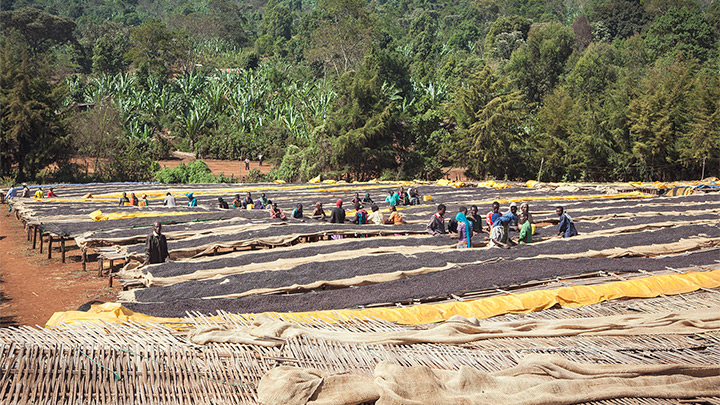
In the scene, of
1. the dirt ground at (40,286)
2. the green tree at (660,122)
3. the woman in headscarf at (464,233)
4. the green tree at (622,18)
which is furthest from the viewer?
the green tree at (622,18)

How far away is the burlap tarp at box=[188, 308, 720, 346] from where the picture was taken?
4.84m

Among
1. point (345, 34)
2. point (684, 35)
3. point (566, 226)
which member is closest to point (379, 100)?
point (345, 34)

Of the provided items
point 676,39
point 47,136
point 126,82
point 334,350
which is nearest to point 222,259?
point 334,350

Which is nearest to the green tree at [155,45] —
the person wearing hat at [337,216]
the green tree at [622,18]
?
the person wearing hat at [337,216]

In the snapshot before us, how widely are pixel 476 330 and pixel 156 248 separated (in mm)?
5956

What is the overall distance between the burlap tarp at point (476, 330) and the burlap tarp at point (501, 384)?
2.19 ft

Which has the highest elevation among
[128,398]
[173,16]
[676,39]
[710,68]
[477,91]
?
[173,16]

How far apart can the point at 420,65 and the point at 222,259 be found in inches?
1825

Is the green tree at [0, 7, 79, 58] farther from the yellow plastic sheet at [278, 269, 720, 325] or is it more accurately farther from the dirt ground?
the yellow plastic sheet at [278, 269, 720, 325]

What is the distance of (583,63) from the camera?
42750 millimetres

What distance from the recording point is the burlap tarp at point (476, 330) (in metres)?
4.84

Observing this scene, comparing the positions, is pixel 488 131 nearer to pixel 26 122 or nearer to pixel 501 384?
pixel 26 122

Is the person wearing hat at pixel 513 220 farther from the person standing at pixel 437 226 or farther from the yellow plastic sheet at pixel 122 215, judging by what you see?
the yellow plastic sheet at pixel 122 215

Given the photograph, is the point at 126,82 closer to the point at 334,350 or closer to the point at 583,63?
the point at 583,63
